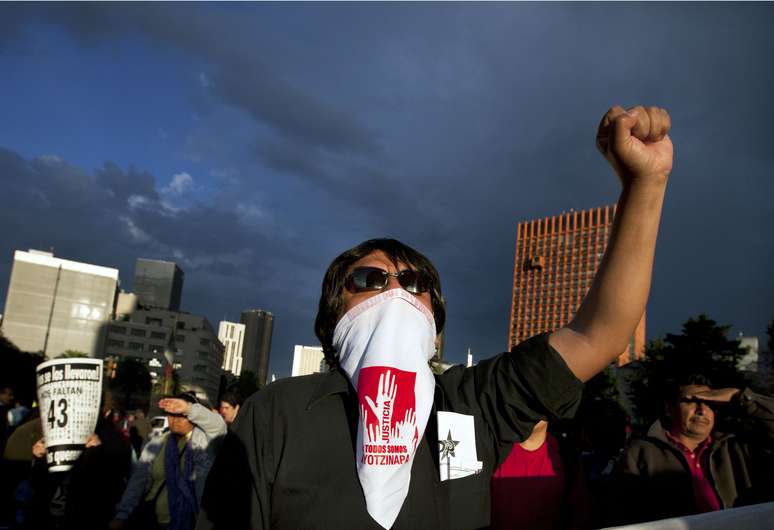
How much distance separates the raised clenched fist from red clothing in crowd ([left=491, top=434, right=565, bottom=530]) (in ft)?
8.34

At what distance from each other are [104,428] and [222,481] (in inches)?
185

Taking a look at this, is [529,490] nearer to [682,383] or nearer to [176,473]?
[682,383]

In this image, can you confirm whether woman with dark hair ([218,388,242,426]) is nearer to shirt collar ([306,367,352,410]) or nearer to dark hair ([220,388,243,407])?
dark hair ([220,388,243,407])

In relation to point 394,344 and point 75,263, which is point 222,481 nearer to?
point 394,344

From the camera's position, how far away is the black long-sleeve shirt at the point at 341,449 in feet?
5.10

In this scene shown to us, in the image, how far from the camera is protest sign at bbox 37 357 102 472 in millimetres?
4523

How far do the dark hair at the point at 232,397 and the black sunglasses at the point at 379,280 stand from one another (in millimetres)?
5439

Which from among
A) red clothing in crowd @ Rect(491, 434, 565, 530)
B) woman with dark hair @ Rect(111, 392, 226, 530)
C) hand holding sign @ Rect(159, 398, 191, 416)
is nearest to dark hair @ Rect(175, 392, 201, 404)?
woman with dark hair @ Rect(111, 392, 226, 530)

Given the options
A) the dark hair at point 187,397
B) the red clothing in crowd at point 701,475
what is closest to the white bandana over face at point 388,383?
the red clothing in crowd at point 701,475

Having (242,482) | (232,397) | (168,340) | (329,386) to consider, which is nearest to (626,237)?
(329,386)

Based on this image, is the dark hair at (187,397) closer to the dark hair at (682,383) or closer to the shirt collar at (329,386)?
the shirt collar at (329,386)

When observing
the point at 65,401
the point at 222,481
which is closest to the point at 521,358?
the point at 222,481

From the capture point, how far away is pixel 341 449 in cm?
162

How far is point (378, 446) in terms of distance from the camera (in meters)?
1.56
